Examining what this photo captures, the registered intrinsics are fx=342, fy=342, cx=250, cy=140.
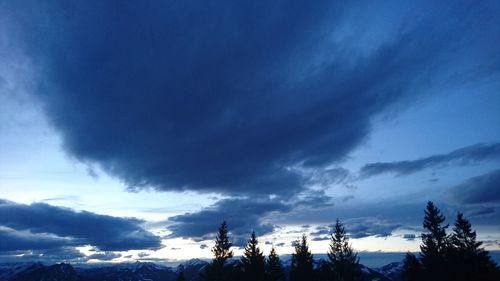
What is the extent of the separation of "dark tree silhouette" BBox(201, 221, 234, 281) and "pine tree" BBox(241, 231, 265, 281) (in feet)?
7.11

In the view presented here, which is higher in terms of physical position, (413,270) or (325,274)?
(325,274)

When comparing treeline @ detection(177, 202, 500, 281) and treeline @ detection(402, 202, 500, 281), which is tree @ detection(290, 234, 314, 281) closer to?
treeline @ detection(177, 202, 500, 281)

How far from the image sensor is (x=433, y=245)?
50469 mm

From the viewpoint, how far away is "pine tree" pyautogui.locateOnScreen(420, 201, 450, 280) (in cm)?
4697

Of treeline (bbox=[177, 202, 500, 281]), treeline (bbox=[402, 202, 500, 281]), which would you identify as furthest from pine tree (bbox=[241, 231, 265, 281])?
treeline (bbox=[402, 202, 500, 281])

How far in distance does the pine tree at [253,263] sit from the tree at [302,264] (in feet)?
18.3

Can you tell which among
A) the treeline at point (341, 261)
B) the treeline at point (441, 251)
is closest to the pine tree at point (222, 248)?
the treeline at point (341, 261)

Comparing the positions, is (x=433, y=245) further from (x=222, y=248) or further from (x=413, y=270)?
(x=222, y=248)

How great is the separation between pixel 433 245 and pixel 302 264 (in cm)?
2050

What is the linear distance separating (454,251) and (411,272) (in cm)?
1006

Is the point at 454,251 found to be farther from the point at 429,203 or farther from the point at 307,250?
the point at 307,250

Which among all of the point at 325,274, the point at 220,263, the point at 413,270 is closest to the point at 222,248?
the point at 220,263

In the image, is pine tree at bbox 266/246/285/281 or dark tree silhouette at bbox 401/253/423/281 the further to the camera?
dark tree silhouette at bbox 401/253/423/281

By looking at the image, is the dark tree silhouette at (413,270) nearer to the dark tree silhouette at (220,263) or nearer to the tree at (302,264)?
the tree at (302,264)
